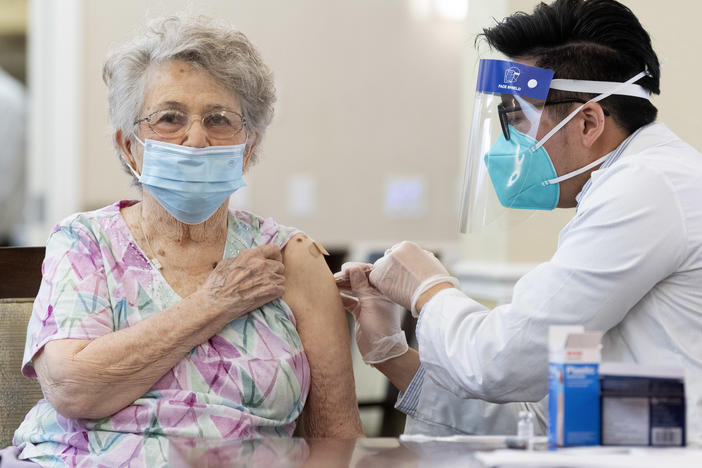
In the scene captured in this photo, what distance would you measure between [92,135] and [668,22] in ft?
9.11

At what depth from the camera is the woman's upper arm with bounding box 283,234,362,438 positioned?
1708 millimetres

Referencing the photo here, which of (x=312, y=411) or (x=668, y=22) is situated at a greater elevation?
(x=668, y=22)

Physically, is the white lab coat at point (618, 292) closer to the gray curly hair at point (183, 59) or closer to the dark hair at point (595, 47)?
the dark hair at point (595, 47)

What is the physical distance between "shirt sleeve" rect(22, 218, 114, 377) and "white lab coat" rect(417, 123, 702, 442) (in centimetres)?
63

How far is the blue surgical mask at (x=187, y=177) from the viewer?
1637mm

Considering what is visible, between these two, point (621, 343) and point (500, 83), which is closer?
point (621, 343)

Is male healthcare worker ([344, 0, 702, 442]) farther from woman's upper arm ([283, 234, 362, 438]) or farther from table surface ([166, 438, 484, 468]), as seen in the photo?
table surface ([166, 438, 484, 468])

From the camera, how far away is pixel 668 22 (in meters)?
2.29

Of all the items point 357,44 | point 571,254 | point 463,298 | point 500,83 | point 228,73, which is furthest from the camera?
point 357,44

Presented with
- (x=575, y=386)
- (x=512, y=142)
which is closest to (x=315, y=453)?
(x=575, y=386)

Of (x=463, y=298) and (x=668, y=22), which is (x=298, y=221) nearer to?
(x=668, y=22)

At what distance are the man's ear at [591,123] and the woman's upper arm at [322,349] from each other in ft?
1.90

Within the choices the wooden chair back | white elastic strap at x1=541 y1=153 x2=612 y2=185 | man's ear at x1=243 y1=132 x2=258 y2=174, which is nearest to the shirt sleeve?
the wooden chair back

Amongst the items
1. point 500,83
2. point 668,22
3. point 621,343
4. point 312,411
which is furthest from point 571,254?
point 668,22
